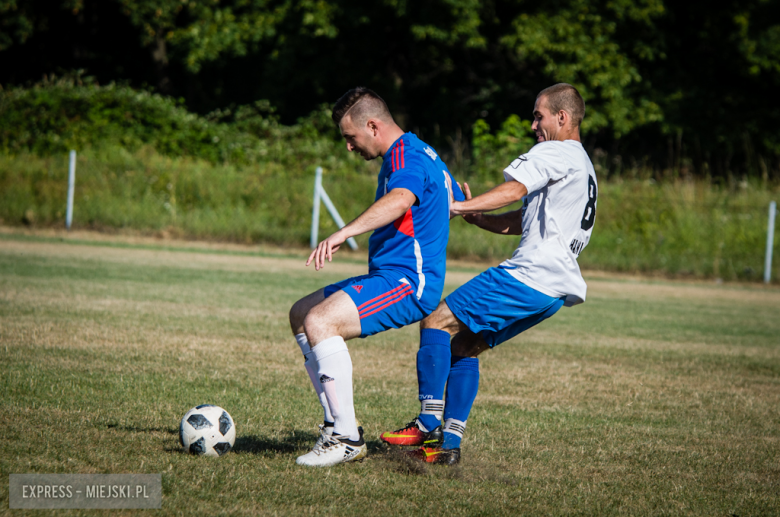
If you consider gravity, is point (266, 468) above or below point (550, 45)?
below

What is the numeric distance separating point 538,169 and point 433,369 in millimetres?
1199

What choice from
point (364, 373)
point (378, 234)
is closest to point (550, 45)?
point (364, 373)

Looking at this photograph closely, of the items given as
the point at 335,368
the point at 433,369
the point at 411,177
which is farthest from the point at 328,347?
the point at 411,177

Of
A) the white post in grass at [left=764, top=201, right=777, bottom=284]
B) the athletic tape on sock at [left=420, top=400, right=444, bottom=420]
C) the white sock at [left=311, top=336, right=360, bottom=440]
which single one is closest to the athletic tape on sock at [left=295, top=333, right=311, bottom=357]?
the white sock at [left=311, top=336, right=360, bottom=440]

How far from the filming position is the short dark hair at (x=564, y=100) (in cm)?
426

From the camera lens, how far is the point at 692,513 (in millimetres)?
3539

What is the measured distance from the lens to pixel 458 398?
423cm

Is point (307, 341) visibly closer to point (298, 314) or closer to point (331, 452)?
point (298, 314)

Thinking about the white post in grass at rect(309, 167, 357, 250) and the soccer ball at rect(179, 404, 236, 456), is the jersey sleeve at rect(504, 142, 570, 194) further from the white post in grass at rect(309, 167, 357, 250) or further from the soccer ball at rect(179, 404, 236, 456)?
the white post in grass at rect(309, 167, 357, 250)

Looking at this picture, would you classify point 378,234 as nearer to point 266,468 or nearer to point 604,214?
point 266,468

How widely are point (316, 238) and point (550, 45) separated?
11.2 m

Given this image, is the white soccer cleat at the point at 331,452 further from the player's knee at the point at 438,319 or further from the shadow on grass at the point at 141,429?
the shadow on grass at the point at 141,429

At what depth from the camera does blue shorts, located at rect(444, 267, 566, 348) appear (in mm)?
4074

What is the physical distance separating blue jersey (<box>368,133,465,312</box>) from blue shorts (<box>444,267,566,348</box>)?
17 centimetres
